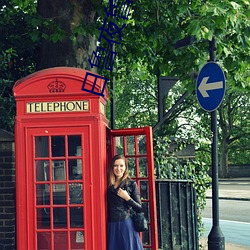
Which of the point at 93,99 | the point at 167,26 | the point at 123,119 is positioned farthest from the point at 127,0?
the point at 123,119

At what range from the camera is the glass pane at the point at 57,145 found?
5488 mm

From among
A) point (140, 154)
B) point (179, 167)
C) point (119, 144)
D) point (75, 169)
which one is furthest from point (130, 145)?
point (179, 167)

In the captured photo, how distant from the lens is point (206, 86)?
7.57 metres

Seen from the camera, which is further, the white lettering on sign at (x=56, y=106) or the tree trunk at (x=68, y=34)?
the tree trunk at (x=68, y=34)

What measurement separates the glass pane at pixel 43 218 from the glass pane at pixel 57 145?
60cm

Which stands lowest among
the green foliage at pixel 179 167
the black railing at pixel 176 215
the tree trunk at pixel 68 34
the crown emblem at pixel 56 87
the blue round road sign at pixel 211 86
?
the black railing at pixel 176 215

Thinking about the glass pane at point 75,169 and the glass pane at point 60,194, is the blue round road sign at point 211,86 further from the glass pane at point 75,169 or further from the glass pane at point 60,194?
the glass pane at point 60,194

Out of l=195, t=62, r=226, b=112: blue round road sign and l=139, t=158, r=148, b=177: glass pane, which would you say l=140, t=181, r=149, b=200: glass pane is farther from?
l=195, t=62, r=226, b=112: blue round road sign

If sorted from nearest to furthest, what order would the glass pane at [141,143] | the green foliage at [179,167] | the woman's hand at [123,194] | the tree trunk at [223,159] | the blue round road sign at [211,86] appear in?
1. the woman's hand at [123,194]
2. the glass pane at [141,143]
3. the blue round road sign at [211,86]
4. the green foliage at [179,167]
5. the tree trunk at [223,159]

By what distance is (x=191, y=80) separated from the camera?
8.66 meters

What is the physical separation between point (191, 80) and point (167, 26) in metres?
0.96

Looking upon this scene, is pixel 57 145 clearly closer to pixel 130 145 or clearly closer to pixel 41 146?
pixel 41 146

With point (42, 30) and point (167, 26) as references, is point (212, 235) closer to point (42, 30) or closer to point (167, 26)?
point (167, 26)

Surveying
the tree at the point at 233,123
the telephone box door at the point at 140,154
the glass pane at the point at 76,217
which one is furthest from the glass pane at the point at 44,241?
the tree at the point at 233,123
